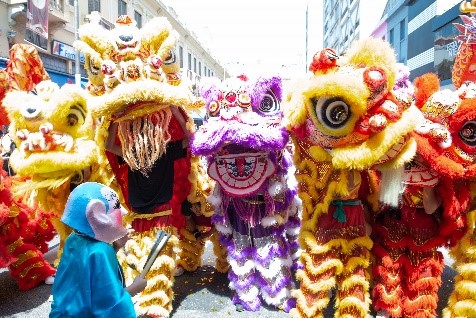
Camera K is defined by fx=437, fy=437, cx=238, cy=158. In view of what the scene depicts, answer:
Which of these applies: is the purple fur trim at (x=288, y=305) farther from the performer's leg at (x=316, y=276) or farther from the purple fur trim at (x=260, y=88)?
the purple fur trim at (x=260, y=88)

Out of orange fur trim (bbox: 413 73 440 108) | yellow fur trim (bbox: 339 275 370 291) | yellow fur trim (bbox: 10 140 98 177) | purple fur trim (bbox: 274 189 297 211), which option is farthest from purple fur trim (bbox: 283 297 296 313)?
yellow fur trim (bbox: 10 140 98 177)

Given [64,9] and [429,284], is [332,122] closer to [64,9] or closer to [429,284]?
[429,284]

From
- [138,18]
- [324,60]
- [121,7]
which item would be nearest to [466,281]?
[324,60]

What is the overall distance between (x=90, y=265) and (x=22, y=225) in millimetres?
2015

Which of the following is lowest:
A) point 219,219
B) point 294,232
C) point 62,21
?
point 294,232

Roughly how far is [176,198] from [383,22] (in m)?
21.3

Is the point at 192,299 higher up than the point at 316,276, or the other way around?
the point at 316,276

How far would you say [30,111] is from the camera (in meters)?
3.14

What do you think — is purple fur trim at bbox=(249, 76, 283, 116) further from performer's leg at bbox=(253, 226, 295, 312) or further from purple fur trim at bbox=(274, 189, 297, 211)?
performer's leg at bbox=(253, 226, 295, 312)

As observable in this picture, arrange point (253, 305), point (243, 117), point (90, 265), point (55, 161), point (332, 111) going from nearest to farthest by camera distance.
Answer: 1. point (90, 265)
2. point (332, 111)
3. point (243, 117)
4. point (55, 161)
5. point (253, 305)

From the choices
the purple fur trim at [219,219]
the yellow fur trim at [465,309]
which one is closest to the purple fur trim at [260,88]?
the purple fur trim at [219,219]

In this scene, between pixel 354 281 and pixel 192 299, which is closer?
pixel 354 281

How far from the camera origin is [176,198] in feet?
10.6

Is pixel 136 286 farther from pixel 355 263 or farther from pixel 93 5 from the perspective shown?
pixel 93 5
